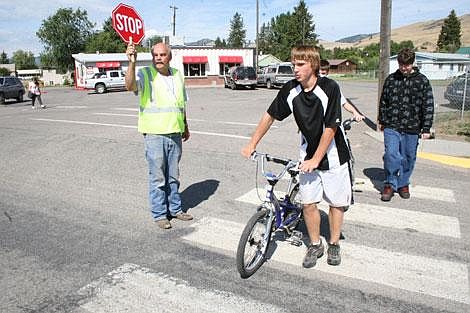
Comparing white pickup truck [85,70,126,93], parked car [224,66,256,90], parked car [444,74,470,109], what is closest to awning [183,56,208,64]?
white pickup truck [85,70,126,93]

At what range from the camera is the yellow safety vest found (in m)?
4.68

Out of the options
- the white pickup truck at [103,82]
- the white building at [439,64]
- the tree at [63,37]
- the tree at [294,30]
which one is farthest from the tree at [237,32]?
the white pickup truck at [103,82]

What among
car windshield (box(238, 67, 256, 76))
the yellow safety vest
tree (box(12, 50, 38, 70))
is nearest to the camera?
the yellow safety vest

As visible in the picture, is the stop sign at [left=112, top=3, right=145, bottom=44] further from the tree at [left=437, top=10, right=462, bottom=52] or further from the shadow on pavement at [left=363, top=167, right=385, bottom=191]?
the tree at [left=437, top=10, right=462, bottom=52]

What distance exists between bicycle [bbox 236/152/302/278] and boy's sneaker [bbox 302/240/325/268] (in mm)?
281

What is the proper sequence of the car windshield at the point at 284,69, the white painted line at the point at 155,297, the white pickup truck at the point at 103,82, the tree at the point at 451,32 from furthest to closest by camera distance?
1. the tree at the point at 451,32
2. the white pickup truck at the point at 103,82
3. the car windshield at the point at 284,69
4. the white painted line at the point at 155,297

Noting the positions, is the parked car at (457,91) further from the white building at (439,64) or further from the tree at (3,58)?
the tree at (3,58)

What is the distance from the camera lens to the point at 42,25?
275 ft

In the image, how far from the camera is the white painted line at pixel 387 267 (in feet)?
11.5

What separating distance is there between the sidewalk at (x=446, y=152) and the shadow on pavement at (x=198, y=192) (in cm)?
448

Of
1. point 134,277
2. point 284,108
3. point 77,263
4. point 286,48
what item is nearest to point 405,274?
point 284,108

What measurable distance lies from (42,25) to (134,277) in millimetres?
92785

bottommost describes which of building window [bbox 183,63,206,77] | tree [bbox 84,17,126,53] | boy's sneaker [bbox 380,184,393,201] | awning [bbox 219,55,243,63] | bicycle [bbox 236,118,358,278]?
boy's sneaker [bbox 380,184,393,201]

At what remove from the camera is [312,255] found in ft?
12.9
